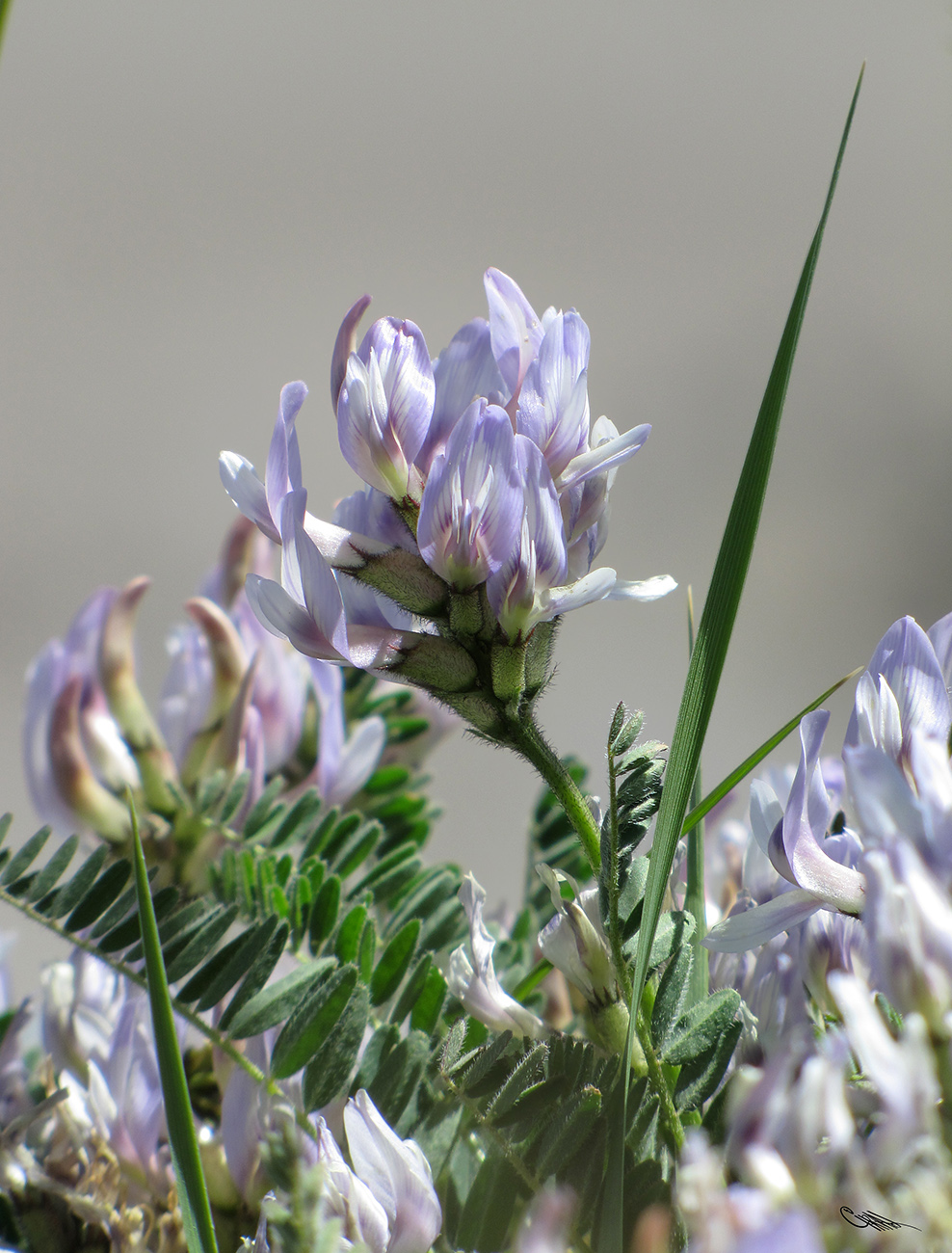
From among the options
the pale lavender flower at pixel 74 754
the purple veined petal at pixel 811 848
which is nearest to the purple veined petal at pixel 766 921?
the purple veined petal at pixel 811 848

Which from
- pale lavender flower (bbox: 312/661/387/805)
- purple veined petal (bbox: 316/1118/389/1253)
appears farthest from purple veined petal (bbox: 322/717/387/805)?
purple veined petal (bbox: 316/1118/389/1253)

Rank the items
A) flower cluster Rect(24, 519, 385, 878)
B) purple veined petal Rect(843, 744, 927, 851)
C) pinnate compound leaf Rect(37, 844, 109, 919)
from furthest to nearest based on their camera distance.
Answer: flower cluster Rect(24, 519, 385, 878), pinnate compound leaf Rect(37, 844, 109, 919), purple veined petal Rect(843, 744, 927, 851)

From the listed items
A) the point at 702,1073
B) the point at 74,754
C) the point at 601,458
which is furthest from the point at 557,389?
the point at 74,754

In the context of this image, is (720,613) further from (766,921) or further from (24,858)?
(24,858)

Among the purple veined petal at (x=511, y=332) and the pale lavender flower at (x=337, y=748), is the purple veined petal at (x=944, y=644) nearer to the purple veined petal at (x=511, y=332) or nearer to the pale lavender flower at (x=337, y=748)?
the purple veined petal at (x=511, y=332)

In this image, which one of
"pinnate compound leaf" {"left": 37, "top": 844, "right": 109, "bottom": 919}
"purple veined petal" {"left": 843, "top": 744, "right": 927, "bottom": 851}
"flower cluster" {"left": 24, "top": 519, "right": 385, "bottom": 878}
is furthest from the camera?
"flower cluster" {"left": 24, "top": 519, "right": 385, "bottom": 878}

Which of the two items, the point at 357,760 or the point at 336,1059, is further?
the point at 357,760

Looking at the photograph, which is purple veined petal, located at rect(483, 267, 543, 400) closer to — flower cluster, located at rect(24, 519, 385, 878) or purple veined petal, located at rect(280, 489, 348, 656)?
purple veined petal, located at rect(280, 489, 348, 656)
